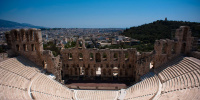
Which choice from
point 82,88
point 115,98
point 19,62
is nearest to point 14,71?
point 19,62

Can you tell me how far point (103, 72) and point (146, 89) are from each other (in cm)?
1079

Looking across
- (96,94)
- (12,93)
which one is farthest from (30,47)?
(96,94)

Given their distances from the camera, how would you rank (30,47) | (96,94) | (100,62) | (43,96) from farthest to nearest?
(100,62), (30,47), (96,94), (43,96)

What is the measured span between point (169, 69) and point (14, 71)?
83.5 feet

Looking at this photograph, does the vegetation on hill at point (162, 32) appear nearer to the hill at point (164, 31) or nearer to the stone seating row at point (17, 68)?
the hill at point (164, 31)

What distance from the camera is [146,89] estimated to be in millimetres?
18641

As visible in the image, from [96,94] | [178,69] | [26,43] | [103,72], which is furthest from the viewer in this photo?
[103,72]

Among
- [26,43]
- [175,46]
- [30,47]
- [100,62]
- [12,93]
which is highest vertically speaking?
[26,43]

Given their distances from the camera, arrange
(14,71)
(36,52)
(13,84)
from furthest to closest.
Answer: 1. (36,52)
2. (14,71)
3. (13,84)

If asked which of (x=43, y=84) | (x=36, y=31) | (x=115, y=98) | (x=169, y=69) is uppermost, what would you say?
(x=36, y=31)

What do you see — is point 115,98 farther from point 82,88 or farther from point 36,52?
point 36,52

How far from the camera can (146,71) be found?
920 inches

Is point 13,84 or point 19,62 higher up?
point 19,62

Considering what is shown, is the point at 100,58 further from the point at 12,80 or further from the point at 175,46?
the point at 12,80
